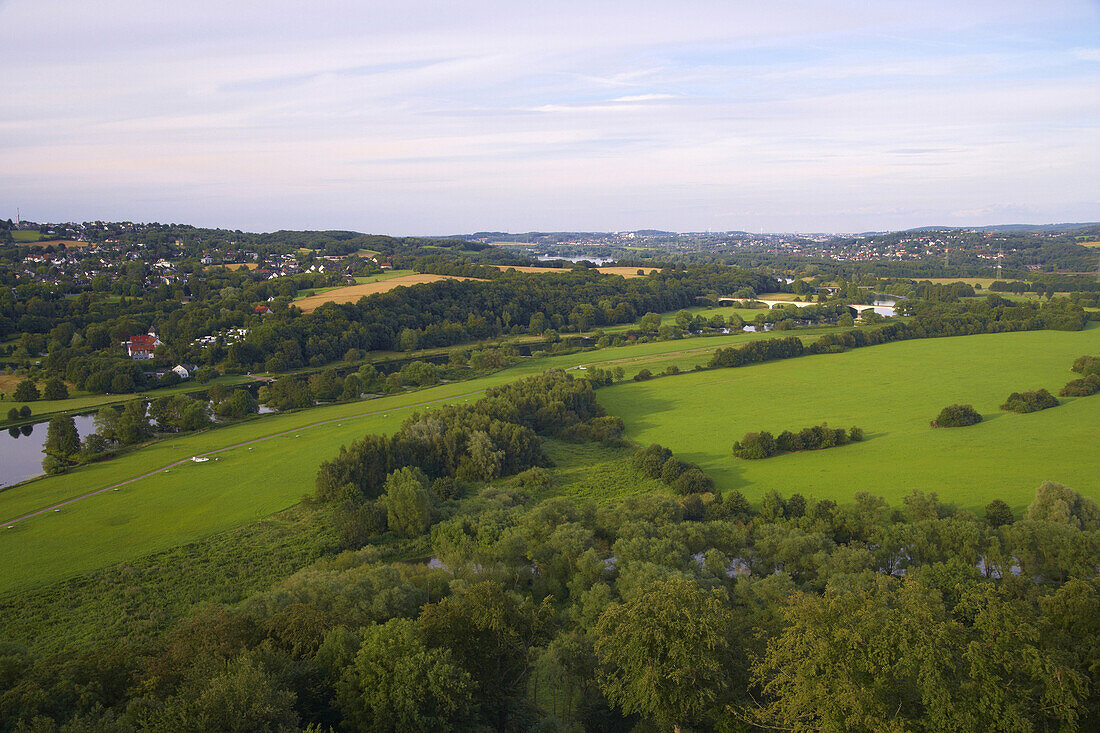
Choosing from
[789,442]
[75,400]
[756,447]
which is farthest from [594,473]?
[75,400]

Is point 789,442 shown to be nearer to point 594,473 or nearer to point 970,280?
point 594,473

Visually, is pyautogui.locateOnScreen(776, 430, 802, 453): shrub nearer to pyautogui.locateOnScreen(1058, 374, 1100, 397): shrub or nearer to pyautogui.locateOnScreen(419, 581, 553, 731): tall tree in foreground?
pyautogui.locateOnScreen(1058, 374, 1100, 397): shrub

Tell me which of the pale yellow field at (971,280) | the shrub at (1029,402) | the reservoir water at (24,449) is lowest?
the reservoir water at (24,449)

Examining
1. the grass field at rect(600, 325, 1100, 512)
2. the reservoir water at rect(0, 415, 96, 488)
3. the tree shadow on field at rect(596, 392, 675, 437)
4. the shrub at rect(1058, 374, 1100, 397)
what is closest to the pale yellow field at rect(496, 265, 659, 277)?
the grass field at rect(600, 325, 1100, 512)

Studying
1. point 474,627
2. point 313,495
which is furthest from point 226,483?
point 474,627

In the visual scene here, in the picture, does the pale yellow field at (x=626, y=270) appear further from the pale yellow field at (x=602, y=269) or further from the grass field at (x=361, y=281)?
the grass field at (x=361, y=281)

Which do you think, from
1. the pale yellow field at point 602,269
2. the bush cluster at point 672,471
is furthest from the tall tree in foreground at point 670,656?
the pale yellow field at point 602,269
